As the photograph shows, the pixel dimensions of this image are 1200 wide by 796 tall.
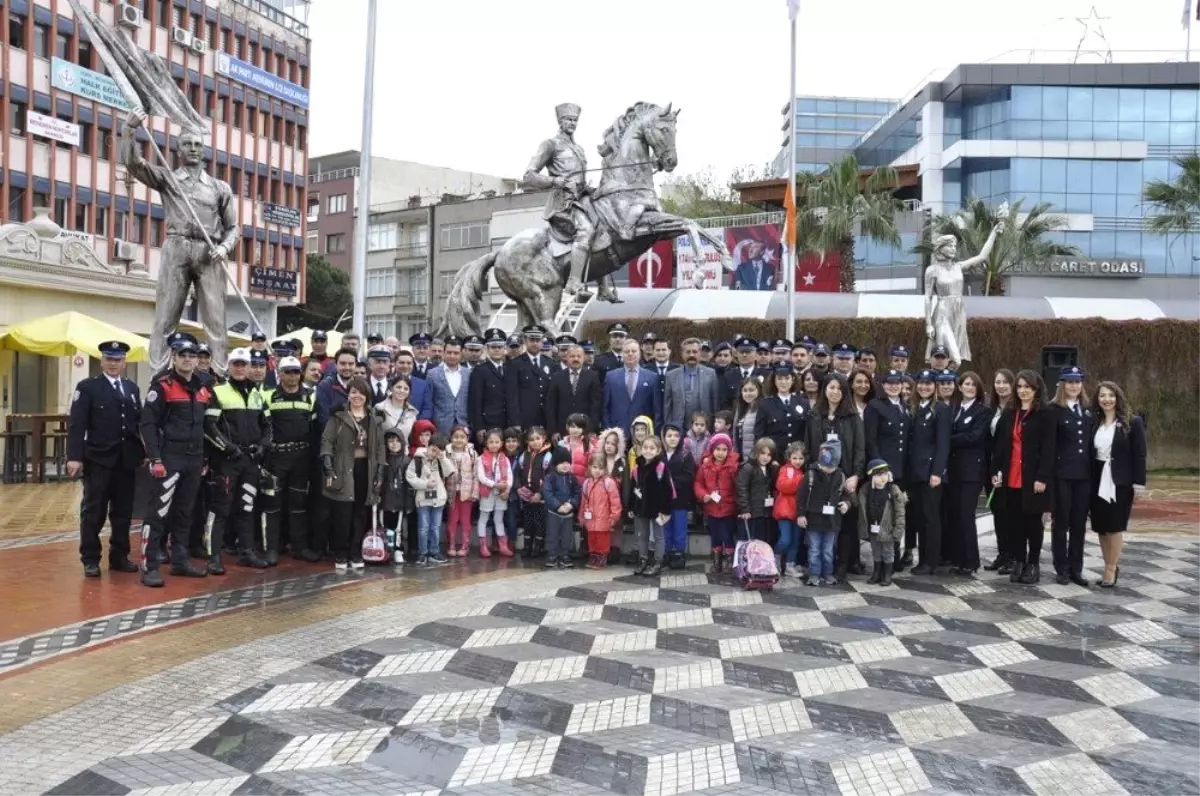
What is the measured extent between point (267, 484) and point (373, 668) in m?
3.58

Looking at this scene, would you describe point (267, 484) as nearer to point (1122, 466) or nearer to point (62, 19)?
point (1122, 466)

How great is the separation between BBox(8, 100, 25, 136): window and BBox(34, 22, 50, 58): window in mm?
2178

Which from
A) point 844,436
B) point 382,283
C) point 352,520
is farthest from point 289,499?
point 382,283

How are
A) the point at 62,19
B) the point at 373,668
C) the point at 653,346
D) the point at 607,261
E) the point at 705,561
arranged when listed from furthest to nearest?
the point at 62,19
the point at 607,261
the point at 653,346
the point at 705,561
the point at 373,668

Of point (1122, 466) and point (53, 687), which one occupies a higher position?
point (1122, 466)

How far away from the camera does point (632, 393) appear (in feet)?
33.7

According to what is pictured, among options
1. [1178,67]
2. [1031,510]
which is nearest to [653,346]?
[1031,510]

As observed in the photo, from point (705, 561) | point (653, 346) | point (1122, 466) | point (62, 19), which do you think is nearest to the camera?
point (1122, 466)

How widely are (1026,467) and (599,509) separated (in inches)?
142

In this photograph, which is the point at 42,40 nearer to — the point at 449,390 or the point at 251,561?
the point at 449,390

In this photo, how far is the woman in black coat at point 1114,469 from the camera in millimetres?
8742

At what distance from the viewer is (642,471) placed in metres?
9.23

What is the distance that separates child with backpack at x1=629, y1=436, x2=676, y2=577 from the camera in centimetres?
910

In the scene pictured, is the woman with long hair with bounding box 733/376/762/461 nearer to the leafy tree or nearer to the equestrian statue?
the equestrian statue
